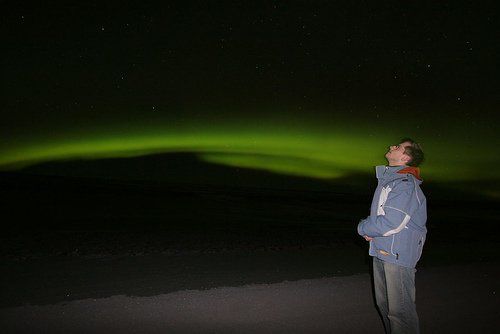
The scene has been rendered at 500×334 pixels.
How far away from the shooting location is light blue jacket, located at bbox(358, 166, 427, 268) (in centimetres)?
322

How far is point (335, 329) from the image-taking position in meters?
4.71

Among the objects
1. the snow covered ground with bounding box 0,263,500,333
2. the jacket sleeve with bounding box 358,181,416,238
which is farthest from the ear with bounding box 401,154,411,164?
the snow covered ground with bounding box 0,263,500,333

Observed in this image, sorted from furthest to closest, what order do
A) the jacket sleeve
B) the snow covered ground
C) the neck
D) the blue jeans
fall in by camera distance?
the snow covered ground → the neck → the blue jeans → the jacket sleeve

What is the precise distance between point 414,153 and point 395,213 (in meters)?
0.53

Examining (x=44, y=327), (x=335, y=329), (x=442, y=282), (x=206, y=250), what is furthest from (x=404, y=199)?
(x=206, y=250)

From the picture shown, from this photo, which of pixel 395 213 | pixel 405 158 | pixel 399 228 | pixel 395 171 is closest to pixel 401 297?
pixel 399 228

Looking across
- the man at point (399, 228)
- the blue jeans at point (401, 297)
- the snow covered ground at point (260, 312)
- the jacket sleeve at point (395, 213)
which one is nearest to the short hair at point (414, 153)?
the man at point (399, 228)

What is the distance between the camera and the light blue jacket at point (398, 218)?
322 cm

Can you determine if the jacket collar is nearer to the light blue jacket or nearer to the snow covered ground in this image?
the light blue jacket

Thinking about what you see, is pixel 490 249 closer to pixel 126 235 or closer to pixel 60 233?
pixel 126 235

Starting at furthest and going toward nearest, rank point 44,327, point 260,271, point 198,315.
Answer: point 260,271 < point 198,315 < point 44,327

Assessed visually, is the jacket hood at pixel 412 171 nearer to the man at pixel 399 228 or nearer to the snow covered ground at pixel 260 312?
the man at pixel 399 228

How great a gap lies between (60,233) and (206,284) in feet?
30.2

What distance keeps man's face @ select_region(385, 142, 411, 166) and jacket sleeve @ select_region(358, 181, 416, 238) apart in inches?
9.6
